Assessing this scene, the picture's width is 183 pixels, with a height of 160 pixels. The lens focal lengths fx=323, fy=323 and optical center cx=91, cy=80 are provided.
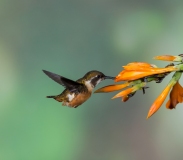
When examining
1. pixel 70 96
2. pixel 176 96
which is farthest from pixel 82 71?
pixel 176 96

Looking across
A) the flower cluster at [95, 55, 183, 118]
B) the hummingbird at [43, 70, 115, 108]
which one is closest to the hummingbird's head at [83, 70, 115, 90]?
the hummingbird at [43, 70, 115, 108]

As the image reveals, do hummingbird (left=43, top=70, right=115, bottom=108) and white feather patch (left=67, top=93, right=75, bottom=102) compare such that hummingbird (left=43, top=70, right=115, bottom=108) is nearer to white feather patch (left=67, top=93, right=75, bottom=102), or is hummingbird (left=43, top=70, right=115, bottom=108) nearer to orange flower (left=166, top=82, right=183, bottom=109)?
white feather patch (left=67, top=93, right=75, bottom=102)

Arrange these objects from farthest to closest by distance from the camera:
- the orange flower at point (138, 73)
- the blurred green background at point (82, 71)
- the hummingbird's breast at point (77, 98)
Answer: the blurred green background at point (82, 71)
the hummingbird's breast at point (77, 98)
the orange flower at point (138, 73)

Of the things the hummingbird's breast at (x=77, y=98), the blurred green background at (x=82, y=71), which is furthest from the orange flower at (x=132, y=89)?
the blurred green background at (x=82, y=71)

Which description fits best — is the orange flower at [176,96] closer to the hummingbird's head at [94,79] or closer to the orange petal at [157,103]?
the orange petal at [157,103]

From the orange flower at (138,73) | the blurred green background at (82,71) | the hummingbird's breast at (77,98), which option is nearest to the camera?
the orange flower at (138,73)

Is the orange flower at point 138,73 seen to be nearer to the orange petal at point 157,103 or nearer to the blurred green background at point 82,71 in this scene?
the orange petal at point 157,103

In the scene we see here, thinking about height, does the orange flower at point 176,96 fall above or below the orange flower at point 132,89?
below

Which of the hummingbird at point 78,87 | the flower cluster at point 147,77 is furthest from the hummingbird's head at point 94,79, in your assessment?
the flower cluster at point 147,77

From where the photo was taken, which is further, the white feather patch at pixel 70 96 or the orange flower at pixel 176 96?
the white feather patch at pixel 70 96
